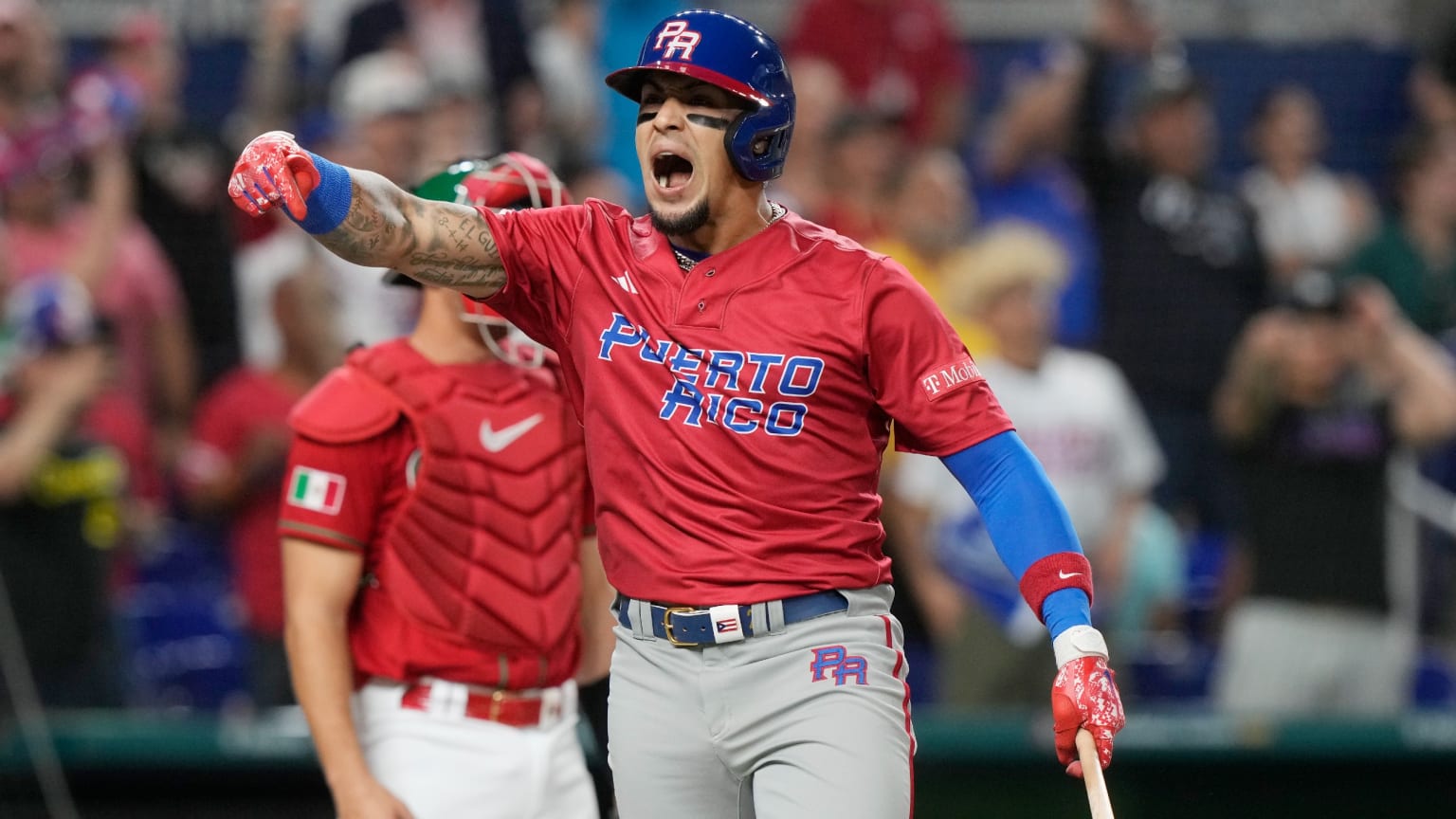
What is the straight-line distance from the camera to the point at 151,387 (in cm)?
726

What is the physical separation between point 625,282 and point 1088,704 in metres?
1.09

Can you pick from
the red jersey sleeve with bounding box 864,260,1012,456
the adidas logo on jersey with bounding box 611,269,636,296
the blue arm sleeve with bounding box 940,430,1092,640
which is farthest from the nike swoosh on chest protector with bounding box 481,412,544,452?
the blue arm sleeve with bounding box 940,430,1092,640

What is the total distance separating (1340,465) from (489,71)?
3910 mm

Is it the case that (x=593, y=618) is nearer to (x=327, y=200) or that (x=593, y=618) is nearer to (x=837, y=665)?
(x=837, y=665)

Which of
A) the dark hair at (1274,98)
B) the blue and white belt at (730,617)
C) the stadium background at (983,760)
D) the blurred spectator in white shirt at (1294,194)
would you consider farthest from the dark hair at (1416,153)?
the blue and white belt at (730,617)

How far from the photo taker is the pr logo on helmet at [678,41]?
10.9ft

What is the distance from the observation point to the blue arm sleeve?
3.22 meters

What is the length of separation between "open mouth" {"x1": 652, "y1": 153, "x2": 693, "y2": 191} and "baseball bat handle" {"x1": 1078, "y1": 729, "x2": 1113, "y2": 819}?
3.87 ft

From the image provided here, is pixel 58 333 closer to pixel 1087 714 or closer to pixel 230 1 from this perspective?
pixel 230 1

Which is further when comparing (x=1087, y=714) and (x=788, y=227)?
(x=788, y=227)

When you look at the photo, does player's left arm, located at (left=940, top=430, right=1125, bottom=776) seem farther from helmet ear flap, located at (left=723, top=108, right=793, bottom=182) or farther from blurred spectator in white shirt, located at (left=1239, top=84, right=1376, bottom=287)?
blurred spectator in white shirt, located at (left=1239, top=84, right=1376, bottom=287)

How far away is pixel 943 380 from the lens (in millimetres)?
3256

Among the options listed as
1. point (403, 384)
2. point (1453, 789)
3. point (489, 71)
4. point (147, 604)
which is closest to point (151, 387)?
point (147, 604)

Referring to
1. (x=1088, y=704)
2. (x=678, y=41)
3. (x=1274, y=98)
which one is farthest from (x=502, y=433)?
(x=1274, y=98)
